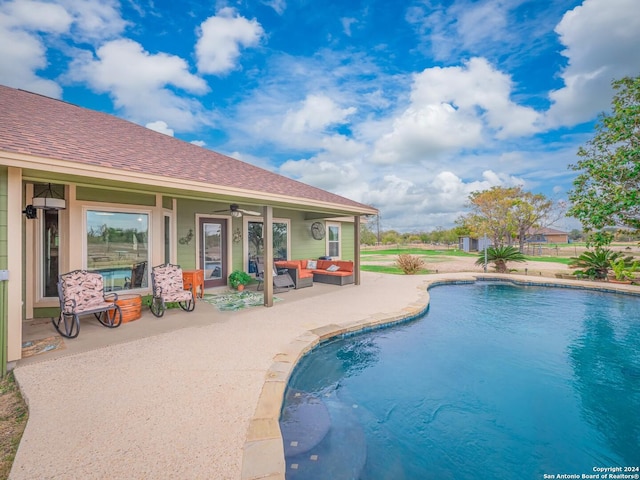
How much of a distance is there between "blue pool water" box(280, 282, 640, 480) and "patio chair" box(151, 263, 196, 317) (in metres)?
3.38

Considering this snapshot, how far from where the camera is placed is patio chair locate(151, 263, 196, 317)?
20.1 feet

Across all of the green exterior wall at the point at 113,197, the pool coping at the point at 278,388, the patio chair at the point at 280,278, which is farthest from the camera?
the patio chair at the point at 280,278

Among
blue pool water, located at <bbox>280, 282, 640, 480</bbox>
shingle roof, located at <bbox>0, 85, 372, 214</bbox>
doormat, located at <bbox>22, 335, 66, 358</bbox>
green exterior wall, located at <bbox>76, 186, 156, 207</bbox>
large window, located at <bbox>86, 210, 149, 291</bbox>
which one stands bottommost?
blue pool water, located at <bbox>280, 282, 640, 480</bbox>

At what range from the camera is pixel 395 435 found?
2.95 meters

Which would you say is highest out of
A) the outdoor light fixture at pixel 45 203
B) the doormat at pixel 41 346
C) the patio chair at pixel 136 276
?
the outdoor light fixture at pixel 45 203

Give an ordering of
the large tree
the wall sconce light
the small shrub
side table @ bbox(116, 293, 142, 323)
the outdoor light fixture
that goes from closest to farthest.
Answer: the outdoor light fixture < side table @ bbox(116, 293, 142, 323) < the wall sconce light < the small shrub < the large tree

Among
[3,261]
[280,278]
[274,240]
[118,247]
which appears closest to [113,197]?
[118,247]

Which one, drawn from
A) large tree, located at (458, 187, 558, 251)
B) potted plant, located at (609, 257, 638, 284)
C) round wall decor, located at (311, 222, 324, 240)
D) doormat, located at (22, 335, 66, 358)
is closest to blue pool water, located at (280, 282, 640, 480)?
doormat, located at (22, 335, 66, 358)

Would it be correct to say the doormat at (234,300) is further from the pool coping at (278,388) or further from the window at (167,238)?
the pool coping at (278,388)

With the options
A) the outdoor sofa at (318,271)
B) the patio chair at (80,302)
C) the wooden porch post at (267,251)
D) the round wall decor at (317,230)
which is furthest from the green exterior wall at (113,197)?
the round wall decor at (317,230)

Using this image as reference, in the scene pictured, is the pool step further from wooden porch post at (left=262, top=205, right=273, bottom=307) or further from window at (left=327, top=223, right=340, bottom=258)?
window at (left=327, top=223, right=340, bottom=258)

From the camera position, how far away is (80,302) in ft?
16.6

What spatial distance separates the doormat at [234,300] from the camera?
6922 mm

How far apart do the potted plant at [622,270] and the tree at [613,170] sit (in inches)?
84.0
